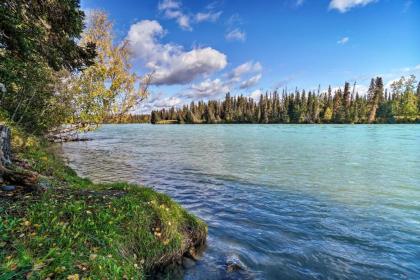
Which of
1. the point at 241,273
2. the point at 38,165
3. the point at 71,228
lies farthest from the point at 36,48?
the point at 241,273

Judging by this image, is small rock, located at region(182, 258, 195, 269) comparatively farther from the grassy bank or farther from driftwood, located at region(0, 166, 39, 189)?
driftwood, located at region(0, 166, 39, 189)

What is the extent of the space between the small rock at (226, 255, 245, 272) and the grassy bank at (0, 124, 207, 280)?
958mm

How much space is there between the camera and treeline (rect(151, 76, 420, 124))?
344 feet

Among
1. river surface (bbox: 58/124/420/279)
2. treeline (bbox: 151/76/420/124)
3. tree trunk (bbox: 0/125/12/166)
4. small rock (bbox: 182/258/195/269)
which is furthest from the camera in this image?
treeline (bbox: 151/76/420/124)

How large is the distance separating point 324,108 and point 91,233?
131482 mm

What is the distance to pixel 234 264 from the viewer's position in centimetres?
596

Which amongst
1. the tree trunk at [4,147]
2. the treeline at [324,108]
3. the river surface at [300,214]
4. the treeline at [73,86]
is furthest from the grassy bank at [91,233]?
the treeline at [324,108]

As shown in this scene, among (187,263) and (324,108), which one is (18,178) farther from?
(324,108)

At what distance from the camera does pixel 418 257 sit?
6477 mm

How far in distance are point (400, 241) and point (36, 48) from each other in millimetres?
12353

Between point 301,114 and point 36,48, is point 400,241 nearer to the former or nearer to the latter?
point 36,48

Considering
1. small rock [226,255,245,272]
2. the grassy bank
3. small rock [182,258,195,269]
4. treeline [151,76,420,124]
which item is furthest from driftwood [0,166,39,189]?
treeline [151,76,420,124]

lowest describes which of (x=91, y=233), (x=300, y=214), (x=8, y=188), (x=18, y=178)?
(x=300, y=214)

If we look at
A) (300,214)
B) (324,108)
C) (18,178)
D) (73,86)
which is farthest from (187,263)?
(324,108)
